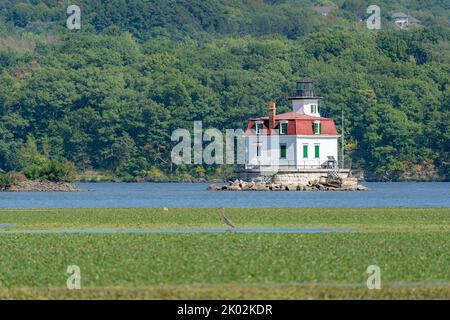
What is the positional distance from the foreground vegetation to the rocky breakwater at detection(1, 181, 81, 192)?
56.1 meters

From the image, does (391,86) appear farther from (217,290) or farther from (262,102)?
(217,290)

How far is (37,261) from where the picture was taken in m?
40.5

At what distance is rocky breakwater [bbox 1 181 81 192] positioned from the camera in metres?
113

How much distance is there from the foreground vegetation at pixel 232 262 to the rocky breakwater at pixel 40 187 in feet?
184

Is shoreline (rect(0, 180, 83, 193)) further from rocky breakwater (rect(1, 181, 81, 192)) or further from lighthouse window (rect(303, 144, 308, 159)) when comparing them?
lighthouse window (rect(303, 144, 308, 159))

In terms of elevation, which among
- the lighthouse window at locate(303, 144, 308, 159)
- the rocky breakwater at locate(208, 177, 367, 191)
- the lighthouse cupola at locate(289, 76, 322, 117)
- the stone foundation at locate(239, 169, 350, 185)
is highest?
the lighthouse cupola at locate(289, 76, 322, 117)

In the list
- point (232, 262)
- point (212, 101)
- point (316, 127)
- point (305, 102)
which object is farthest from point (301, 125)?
point (232, 262)

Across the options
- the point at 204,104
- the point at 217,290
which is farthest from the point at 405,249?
the point at 204,104

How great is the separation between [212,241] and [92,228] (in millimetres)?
10121

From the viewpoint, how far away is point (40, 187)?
376 ft

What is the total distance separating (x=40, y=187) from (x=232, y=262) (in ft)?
250

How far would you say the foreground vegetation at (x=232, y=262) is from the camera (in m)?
34.6

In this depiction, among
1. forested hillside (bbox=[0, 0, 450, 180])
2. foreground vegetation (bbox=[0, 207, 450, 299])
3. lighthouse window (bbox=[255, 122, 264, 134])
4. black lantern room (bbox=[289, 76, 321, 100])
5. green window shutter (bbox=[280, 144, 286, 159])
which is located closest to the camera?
foreground vegetation (bbox=[0, 207, 450, 299])

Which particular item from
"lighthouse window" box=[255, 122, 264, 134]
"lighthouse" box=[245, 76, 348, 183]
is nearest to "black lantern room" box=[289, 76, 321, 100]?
"lighthouse" box=[245, 76, 348, 183]
